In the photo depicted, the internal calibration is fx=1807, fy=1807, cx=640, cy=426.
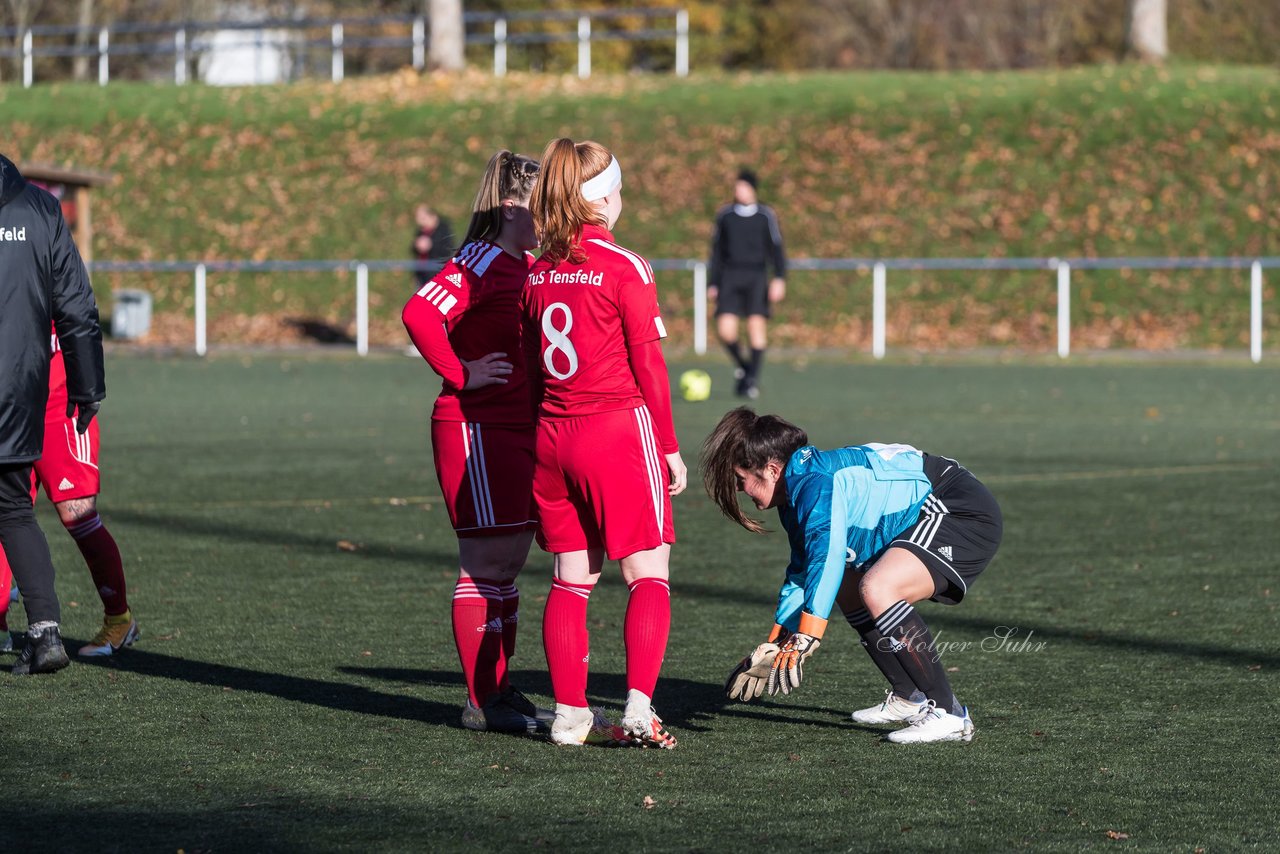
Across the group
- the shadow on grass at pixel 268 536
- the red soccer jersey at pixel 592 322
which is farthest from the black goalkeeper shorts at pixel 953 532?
the shadow on grass at pixel 268 536

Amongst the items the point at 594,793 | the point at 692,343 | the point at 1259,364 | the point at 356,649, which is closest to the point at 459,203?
the point at 692,343

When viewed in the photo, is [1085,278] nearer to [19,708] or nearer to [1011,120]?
[1011,120]

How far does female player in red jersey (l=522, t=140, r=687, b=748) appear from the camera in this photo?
194 inches

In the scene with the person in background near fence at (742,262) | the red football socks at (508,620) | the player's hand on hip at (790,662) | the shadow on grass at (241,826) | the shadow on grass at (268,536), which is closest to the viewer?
the shadow on grass at (241,826)

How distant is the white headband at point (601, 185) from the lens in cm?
496

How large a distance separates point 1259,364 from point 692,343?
838 cm

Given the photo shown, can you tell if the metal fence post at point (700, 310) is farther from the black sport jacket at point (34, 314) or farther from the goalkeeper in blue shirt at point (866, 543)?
the goalkeeper in blue shirt at point (866, 543)

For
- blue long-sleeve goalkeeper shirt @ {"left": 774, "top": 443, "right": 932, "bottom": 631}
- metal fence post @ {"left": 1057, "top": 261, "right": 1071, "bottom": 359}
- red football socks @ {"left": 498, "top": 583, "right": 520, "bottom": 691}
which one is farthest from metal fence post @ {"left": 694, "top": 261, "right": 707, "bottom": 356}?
blue long-sleeve goalkeeper shirt @ {"left": 774, "top": 443, "right": 932, "bottom": 631}

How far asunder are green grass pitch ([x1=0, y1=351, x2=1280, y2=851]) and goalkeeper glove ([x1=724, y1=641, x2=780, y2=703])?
0.66ft

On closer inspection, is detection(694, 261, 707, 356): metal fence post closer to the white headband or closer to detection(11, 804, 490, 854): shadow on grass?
the white headband

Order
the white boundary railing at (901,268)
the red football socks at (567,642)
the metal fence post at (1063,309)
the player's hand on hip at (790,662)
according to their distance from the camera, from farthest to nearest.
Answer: the metal fence post at (1063,309)
the white boundary railing at (901,268)
the red football socks at (567,642)
the player's hand on hip at (790,662)

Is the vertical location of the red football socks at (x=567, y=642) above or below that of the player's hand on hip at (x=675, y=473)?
below

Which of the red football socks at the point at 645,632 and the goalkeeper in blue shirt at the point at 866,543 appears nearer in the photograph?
the goalkeeper in blue shirt at the point at 866,543

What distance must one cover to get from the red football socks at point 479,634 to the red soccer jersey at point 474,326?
540 mm
